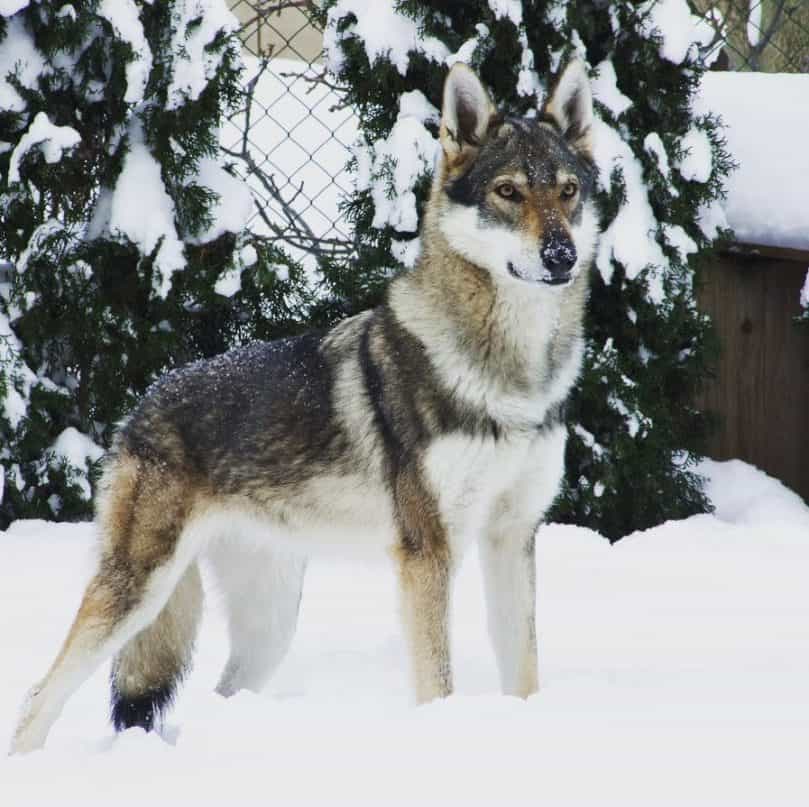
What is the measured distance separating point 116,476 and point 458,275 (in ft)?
3.45

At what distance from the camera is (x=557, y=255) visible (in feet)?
10.7

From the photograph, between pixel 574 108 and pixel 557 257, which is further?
pixel 574 108

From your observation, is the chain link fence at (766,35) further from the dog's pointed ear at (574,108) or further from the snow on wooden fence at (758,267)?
the dog's pointed ear at (574,108)

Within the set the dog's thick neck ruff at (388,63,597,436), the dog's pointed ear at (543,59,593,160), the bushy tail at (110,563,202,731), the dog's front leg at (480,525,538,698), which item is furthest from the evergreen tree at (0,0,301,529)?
the dog's front leg at (480,525,538,698)

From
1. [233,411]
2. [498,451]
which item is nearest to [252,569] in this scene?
[233,411]

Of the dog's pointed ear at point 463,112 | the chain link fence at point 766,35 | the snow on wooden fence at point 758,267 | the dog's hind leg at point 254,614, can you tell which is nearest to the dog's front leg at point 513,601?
the dog's hind leg at point 254,614

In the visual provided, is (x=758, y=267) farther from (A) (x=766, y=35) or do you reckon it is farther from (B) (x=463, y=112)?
(B) (x=463, y=112)

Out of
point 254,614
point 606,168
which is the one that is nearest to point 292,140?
point 606,168

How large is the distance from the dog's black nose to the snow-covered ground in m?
1.04

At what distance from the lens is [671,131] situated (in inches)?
203

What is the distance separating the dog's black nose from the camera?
129 inches

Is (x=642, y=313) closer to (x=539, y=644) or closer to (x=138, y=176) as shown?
(x=539, y=644)

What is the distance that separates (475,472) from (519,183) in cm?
73

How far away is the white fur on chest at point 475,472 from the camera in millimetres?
3299
